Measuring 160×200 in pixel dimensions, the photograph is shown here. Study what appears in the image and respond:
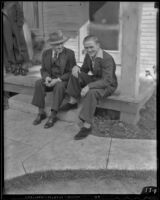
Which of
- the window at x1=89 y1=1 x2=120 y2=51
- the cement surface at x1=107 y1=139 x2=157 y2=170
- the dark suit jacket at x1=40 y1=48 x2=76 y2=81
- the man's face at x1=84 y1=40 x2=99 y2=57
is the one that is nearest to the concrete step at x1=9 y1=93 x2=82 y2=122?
the dark suit jacket at x1=40 y1=48 x2=76 y2=81

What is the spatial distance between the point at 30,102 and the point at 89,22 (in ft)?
4.90

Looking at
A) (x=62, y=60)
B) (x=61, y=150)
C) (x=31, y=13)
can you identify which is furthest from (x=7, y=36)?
(x=61, y=150)

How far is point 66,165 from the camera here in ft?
7.18

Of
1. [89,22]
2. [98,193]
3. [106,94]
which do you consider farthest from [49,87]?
[98,193]

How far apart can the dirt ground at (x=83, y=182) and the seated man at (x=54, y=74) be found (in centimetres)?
77

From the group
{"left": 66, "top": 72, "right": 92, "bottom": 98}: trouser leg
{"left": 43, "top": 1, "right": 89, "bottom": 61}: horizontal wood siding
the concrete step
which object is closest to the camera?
{"left": 43, "top": 1, "right": 89, "bottom": 61}: horizontal wood siding

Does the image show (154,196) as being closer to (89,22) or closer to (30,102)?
(89,22)

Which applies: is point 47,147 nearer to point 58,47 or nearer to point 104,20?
point 58,47

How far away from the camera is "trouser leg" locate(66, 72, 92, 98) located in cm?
253

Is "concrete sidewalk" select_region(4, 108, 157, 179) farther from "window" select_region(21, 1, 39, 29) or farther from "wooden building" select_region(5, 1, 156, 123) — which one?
"window" select_region(21, 1, 39, 29)

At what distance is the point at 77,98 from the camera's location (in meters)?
2.73

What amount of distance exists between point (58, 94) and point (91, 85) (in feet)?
1.41

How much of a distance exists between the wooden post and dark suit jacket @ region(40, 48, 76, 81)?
2.13 ft

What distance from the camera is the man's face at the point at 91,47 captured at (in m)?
2.06
